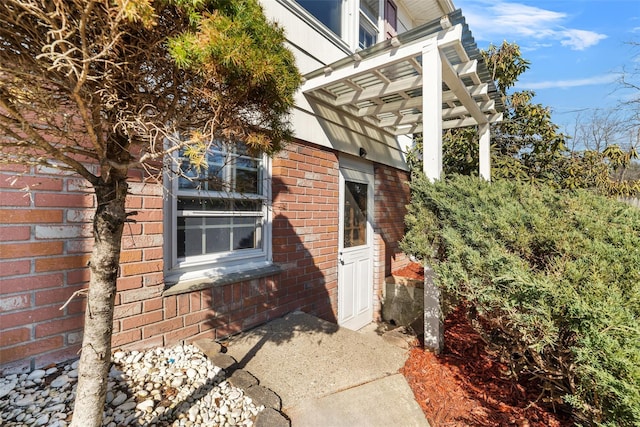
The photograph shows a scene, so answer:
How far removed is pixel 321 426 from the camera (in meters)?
1.71

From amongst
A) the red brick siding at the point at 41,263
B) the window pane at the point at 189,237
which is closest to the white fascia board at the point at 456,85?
the window pane at the point at 189,237

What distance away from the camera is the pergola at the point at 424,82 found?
9.37ft

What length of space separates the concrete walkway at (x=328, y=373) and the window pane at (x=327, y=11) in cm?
428

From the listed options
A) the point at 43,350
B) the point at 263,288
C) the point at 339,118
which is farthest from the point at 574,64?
the point at 43,350

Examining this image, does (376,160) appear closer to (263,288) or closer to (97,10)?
(263,288)

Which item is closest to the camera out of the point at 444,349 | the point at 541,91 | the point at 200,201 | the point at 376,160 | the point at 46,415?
the point at 46,415

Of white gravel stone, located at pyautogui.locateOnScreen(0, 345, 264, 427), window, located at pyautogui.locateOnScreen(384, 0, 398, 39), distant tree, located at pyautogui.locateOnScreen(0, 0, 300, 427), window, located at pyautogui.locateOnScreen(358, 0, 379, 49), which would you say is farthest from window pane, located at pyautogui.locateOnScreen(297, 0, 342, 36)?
white gravel stone, located at pyautogui.locateOnScreen(0, 345, 264, 427)

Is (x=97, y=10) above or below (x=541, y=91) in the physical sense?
below

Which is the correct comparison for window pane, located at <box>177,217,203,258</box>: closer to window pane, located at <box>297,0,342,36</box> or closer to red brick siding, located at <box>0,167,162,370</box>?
red brick siding, located at <box>0,167,162,370</box>

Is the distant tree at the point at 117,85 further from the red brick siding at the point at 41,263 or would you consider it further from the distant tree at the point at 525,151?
the distant tree at the point at 525,151

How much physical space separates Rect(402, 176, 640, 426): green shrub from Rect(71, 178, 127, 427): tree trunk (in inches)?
79.4

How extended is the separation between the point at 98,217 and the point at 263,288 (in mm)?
2230

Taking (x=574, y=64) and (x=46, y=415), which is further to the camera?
(x=574, y=64)

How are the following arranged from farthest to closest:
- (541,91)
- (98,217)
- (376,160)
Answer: (541,91) → (376,160) → (98,217)
